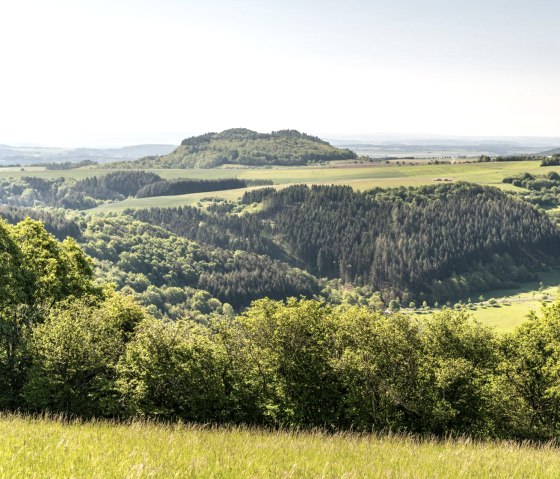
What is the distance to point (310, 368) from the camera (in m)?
37.8

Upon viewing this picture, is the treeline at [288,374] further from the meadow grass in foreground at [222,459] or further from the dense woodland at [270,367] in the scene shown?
the meadow grass in foreground at [222,459]

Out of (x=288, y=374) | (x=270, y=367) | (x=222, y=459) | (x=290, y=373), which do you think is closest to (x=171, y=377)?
(x=270, y=367)

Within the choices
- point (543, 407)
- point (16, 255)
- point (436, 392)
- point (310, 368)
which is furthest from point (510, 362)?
point (16, 255)

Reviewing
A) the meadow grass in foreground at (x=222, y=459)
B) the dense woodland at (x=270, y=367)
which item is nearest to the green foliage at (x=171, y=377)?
the dense woodland at (x=270, y=367)

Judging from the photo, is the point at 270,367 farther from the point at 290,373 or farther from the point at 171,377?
the point at 171,377

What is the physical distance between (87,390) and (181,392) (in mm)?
6490

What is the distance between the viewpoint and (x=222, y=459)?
1095 cm

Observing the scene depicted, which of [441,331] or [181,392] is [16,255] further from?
[441,331]

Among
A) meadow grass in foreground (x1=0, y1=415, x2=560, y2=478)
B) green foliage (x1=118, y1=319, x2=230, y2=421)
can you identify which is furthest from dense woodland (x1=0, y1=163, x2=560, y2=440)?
meadow grass in foreground (x1=0, y1=415, x2=560, y2=478)

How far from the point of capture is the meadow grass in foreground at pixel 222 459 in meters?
9.70

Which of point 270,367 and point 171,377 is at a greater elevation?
point 171,377

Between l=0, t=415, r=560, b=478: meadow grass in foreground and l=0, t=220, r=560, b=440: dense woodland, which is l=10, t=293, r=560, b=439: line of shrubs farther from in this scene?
l=0, t=415, r=560, b=478: meadow grass in foreground

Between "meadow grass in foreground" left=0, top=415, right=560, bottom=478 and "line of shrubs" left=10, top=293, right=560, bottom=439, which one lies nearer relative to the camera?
"meadow grass in foreground" left=0, top=415, right=560, bottom=478

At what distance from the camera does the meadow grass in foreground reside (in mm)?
9695
